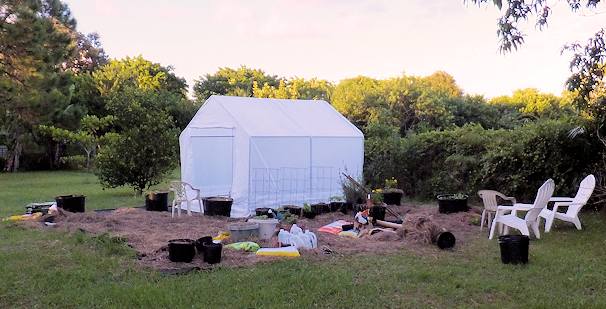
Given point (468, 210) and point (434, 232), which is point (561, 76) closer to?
point (434, 232)

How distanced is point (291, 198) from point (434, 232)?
463 centimetres

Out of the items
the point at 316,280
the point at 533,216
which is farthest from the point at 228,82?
the point at 316,280

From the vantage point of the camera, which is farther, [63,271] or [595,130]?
[595,130]

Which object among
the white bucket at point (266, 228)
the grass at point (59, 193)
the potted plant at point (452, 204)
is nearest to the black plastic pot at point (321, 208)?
the potted plant at point (452, 204)

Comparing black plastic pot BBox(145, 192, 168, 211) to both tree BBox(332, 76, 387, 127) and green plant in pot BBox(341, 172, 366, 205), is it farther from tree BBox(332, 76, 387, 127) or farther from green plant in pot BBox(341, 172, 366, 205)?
tree BBox(332, 76, 387, 127)

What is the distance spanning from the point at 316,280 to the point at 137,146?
868cm

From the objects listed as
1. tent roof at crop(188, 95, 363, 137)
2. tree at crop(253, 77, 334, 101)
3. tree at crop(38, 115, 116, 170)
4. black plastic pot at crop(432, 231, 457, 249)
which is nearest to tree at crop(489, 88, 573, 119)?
tree at crop(253, 77, 334, 101)

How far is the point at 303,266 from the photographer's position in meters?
5.87

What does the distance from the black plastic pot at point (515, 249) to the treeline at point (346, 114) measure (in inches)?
79.8

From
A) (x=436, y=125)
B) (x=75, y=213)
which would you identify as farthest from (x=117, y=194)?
(x=436, y=125)

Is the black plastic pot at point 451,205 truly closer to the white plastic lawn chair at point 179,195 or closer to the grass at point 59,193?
the white plastic lawn chair at point 179,195

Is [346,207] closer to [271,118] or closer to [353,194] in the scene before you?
[353,194]

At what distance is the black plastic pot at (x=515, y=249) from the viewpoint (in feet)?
19.5

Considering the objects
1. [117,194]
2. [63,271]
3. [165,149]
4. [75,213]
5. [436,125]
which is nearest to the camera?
[63,271]
